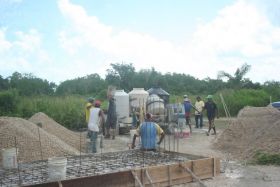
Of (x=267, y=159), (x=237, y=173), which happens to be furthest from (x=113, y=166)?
(x=267, y=159)

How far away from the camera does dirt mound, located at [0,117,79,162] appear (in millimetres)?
10070

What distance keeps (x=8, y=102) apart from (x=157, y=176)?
43.8ft

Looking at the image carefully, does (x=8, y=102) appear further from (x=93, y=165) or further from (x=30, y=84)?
(x=30, y=84)

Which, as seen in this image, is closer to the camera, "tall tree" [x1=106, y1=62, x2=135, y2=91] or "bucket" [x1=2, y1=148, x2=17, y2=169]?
"bucket" [x1=2, y1=148, x2=17, y2=169]

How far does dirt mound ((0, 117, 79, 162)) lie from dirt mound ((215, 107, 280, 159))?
16.5ft

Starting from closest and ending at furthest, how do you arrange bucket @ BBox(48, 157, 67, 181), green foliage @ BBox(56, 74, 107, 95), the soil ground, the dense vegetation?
bucket @ BBox(48, 157, 67, 181), the soil ground, the dense vegetation, green foliage @ BBox(56, 74, 107, 95)

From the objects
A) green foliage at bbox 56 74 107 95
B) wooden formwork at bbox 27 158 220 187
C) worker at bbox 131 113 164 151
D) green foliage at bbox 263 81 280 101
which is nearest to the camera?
wooden formwork at bbox 27 158 220 187

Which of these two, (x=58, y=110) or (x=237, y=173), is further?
(x=58, y=110)

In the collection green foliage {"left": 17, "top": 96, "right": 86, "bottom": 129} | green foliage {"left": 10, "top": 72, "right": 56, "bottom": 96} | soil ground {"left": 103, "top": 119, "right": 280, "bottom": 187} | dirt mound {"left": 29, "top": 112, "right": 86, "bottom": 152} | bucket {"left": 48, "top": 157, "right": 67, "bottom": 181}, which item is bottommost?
soil ground {"left": 103, "top": 119, "right": 280, "bottom": 187}

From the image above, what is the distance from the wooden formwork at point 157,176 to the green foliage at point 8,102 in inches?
511

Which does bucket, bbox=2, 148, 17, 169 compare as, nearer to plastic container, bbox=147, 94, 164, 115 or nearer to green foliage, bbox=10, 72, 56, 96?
plastic container, bbox=147, 94, 164, 115

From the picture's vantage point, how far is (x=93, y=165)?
828 centimetres

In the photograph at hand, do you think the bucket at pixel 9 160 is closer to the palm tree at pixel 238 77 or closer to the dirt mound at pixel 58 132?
the dirt mound at pixel 58 132

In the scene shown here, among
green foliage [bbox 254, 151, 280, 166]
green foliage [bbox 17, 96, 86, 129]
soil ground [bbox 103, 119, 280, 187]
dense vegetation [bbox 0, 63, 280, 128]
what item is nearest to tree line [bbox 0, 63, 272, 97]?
dense vegetation [bbox 0, 63, 280, 128]
